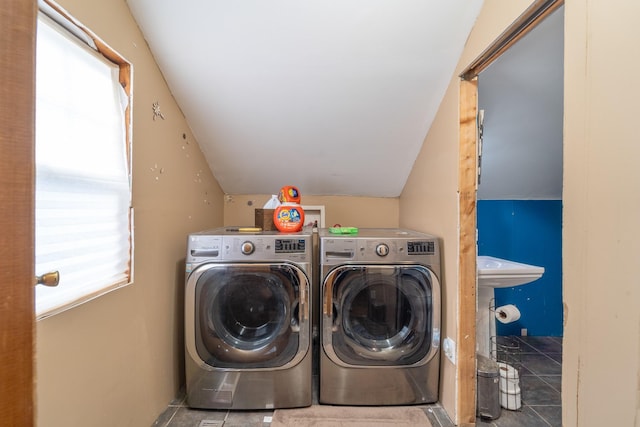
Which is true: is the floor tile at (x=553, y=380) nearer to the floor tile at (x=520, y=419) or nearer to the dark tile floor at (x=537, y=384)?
the dark tile floor at (x=537, y=384)

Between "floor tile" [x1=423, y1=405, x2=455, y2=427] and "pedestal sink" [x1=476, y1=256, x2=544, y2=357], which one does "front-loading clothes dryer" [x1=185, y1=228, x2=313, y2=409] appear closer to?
"floor tile" [x1=423, y1=405, x2=455, y2=427]

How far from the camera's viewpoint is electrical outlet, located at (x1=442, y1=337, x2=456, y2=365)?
1.42 meters

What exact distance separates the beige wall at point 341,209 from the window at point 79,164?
128 cm

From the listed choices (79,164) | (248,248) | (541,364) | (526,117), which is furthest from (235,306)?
(541,364)

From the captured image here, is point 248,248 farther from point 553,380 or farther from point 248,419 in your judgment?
point 553,380

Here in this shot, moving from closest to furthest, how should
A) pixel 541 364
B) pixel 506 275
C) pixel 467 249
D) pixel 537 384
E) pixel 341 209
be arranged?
pixel 467 249 → pixel 506 275 → pixel 537 384 → pixel 541 364 → pixel 341 209

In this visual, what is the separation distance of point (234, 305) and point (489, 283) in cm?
145

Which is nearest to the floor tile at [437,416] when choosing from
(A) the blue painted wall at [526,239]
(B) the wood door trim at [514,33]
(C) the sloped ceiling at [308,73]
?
(A) the blue painted wall at [526,239]

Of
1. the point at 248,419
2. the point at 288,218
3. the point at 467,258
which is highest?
the point at 288,218

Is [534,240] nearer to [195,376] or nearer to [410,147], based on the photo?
[410,147]

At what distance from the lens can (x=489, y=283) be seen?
1646 mm

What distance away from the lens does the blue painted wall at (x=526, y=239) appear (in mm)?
2270

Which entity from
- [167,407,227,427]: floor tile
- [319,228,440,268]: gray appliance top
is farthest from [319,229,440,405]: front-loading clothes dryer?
[167,407,227,427]: floor tile

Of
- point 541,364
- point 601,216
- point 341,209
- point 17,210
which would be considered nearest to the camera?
point 17,210
